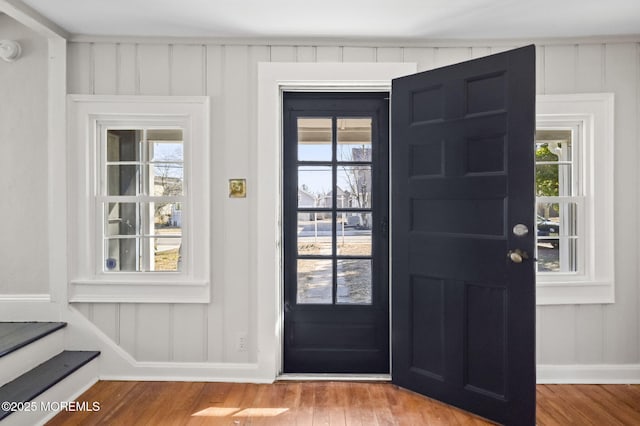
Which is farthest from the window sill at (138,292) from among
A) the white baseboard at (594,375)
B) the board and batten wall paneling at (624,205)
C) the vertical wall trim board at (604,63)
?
the vertical wall trim board at (604,63)

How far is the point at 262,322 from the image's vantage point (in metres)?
2.91

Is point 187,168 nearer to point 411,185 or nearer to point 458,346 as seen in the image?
point 411,185

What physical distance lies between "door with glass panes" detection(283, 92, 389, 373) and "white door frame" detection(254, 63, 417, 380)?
158mm

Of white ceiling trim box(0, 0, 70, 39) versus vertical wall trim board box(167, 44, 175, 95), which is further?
vertical wall trim board box(167, 44, 175, 95)

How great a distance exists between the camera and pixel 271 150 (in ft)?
9.48

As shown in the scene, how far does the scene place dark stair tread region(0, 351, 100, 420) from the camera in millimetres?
2253

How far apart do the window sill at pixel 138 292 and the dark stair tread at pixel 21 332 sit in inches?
9.0

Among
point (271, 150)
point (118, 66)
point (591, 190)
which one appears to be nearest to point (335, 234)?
point (271, 150)

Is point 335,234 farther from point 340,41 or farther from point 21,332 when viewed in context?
point 21,332

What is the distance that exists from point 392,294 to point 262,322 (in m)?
0.94

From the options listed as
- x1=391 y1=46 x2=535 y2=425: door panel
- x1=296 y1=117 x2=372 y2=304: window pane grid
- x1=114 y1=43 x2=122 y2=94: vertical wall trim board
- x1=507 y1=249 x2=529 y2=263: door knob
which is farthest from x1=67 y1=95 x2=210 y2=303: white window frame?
x1=507 y1=249 x2=529 y2=263: door knob

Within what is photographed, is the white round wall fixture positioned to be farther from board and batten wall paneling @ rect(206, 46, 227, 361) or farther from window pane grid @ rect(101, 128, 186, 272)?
board and batten wall paneling @ rect(206, 46, 227, 361)

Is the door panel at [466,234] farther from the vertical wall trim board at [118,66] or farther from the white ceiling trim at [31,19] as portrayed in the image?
the white ceiling trim at [31,19]

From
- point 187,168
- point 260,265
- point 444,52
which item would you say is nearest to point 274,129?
point 187,168
